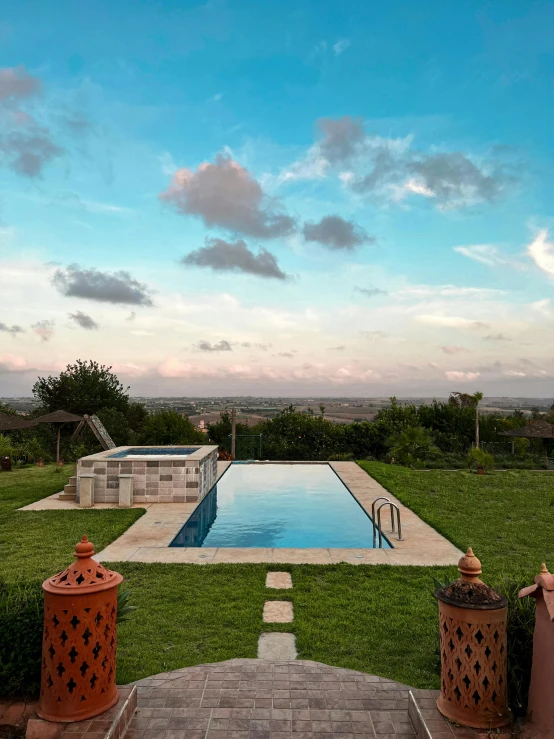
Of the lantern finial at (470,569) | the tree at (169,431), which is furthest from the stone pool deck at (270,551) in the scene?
the tree at (169,431)

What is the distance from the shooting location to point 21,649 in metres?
3.26

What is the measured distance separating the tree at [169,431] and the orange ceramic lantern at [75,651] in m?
16.9

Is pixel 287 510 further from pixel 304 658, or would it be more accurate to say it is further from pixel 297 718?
pixel 297 718

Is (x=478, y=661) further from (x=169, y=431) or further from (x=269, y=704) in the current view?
(x=169, y=431)

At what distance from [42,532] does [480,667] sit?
7524 millimetres

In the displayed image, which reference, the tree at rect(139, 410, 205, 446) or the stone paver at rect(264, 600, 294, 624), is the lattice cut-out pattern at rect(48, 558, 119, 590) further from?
the tree at rect(139, 410, 205, 446)

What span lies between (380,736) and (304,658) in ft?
3.81

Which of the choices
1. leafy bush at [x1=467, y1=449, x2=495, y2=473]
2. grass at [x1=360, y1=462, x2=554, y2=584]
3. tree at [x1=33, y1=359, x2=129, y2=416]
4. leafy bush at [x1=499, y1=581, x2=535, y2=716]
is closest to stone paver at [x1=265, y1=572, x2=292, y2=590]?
grass at [x1=360, y1=462, x2=554, y2=584]

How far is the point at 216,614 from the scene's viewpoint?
5023mm

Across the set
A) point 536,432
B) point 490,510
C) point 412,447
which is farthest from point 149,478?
point 536,432

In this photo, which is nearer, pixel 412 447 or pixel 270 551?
pixel 270 551

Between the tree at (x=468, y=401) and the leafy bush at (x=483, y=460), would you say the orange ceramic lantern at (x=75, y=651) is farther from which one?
the tree at (x=468, y=401)

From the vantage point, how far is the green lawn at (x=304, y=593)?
4.14 meters

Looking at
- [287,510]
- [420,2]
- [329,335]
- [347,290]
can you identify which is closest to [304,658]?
[287,510]
